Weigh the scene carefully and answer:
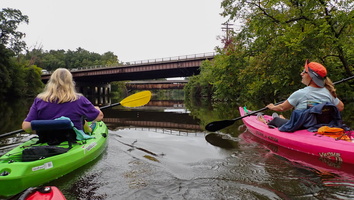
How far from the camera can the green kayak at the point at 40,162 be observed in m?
2.93

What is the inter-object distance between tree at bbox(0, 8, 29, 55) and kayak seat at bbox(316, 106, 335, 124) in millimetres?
45452

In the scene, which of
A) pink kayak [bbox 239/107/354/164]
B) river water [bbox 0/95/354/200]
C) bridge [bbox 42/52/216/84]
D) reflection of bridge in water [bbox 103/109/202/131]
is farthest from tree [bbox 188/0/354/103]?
bridge [bbox 42/52/216/84]

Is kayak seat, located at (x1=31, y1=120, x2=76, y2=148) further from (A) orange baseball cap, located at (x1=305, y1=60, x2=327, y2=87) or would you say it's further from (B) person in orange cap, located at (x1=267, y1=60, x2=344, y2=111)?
(A) orange baseball cap, located at (x1=305, y1=60, x2=327, y2=87)

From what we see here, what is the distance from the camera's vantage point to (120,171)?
3.97m

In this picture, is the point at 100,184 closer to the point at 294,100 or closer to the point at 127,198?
the point at 127,198

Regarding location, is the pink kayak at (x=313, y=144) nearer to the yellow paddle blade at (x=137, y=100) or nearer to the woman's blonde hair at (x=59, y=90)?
the yellow paddle blade at (x=137, y=100)

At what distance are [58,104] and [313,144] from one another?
453 centimetres

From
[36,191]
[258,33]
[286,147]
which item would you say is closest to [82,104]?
[36,191]

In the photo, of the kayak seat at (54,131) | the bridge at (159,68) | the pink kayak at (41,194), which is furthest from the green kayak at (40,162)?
the bridge at (159,68)

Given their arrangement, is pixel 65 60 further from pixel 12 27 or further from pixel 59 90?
pixel 59 90

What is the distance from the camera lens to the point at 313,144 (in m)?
4.60

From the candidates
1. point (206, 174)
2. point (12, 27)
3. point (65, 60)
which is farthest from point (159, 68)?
point (65, 60)

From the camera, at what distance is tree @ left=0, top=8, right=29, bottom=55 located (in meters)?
39.4

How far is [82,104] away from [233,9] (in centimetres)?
1049
